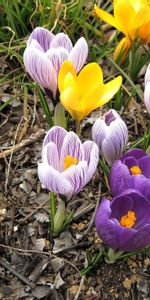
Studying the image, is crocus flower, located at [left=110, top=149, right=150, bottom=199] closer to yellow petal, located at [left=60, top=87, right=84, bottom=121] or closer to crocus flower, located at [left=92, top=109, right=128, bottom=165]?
crocus flower, located at [left=92, top=109, right=128, bottom=165]

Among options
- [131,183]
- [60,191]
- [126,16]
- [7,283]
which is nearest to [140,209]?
[131,183]

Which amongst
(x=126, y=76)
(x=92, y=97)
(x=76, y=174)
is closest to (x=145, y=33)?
(x=126, y=76)

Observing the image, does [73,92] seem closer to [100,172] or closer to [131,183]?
[131,183]

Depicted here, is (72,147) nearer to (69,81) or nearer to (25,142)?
(69,81)

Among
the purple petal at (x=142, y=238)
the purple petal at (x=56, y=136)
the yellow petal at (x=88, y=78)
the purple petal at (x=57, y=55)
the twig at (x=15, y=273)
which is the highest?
the purple petal at (x=57, y=55)

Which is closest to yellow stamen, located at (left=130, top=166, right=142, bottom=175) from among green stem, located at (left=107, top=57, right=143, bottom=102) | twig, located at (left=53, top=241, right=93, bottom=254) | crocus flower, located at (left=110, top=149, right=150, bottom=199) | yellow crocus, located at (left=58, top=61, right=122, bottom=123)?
crocus flower, located at (left=110, top=149, right=150, bottom=199)

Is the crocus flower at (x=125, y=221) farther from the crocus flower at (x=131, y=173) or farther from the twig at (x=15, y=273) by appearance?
the twig at (x=15, y=273)

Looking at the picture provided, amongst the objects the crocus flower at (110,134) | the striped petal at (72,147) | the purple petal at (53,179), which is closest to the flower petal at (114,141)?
the crocus flower at (110,134)
